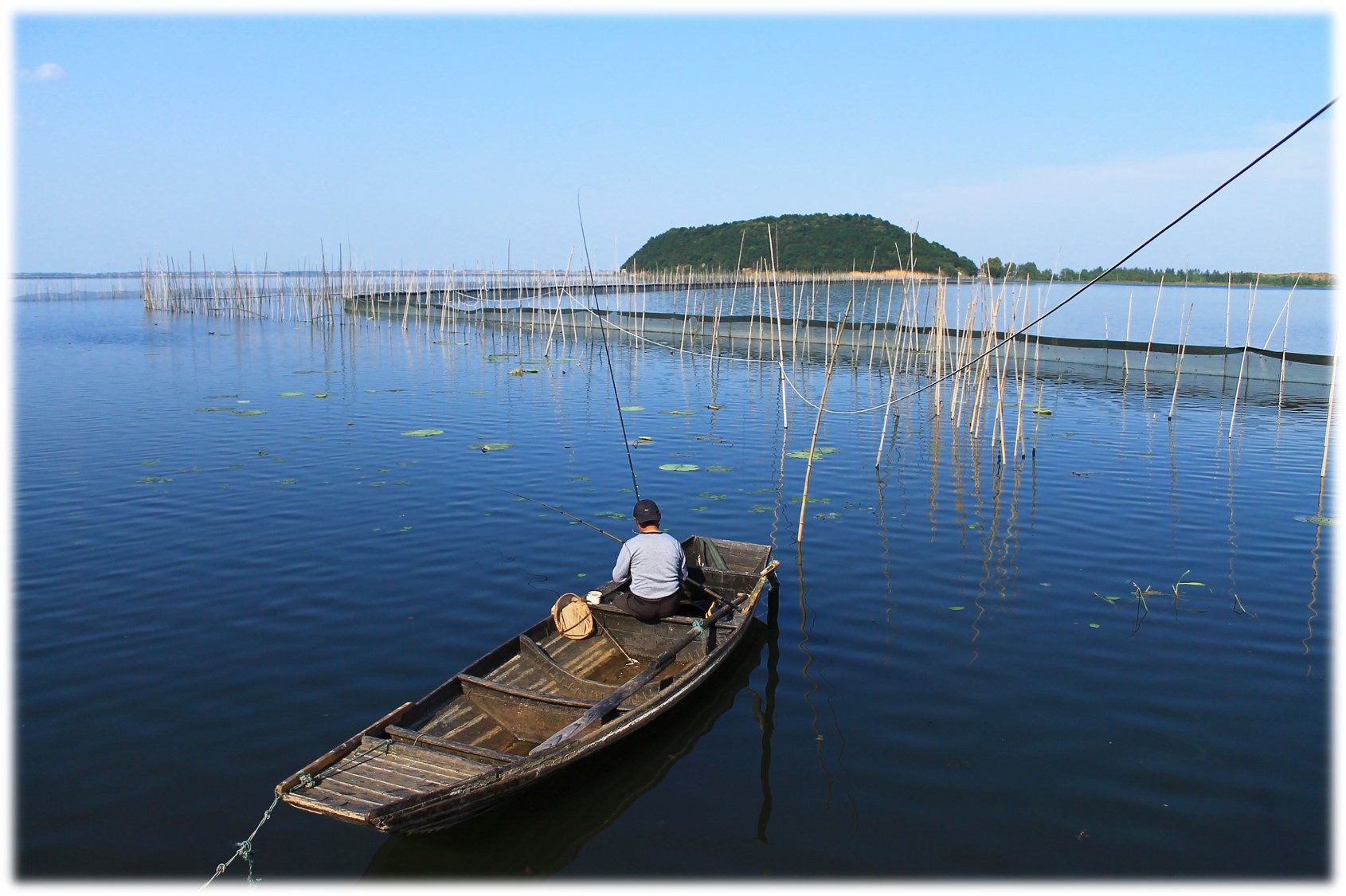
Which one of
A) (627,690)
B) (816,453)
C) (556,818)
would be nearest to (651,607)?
(627,690)

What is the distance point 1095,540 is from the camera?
403 inches

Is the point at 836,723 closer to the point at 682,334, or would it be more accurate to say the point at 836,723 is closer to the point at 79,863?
the point at 79,863

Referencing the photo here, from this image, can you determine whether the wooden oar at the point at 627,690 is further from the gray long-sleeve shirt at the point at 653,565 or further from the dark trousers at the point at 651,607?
the gray long-sleeve shirt at the point at 653,565

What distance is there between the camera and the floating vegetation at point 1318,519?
10.9 meters

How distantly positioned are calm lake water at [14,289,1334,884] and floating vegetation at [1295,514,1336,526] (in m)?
0.09

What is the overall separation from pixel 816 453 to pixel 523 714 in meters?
9.71

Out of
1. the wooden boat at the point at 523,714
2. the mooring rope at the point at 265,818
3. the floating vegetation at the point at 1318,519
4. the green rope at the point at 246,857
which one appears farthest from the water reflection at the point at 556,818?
the floating vegetation at the point at 1318,519

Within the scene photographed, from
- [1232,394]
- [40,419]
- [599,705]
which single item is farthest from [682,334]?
[599,705]

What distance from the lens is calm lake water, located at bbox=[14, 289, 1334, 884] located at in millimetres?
5039

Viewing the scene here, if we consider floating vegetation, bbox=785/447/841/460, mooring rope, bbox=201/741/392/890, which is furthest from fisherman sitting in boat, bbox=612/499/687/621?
floating vegetation, bbox=785/447/841/460

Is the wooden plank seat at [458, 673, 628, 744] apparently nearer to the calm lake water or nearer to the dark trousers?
the calm lake water

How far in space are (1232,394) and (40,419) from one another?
24.6 meters

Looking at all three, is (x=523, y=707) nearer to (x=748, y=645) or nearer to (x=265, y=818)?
(x=265, y=818)

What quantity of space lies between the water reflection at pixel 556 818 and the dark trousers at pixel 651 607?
3.28 ft
